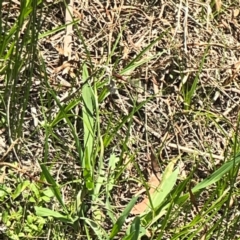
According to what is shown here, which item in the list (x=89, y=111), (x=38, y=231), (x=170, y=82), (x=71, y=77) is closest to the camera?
(x=38, y=231)

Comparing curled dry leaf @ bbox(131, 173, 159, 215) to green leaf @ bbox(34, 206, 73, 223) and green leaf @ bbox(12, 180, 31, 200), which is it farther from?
green leaf @ bbox(12, 180, 31, 200)

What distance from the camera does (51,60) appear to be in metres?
1.90

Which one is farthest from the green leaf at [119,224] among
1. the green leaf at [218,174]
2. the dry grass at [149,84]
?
the green leaf at [218,174]

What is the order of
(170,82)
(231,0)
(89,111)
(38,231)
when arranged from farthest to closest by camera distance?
1. (231,0)
2. (170,82)
3. (89,111)
4. (38,231)

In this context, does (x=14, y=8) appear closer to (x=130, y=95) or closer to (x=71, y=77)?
(x=71, y=77)

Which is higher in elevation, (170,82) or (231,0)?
(231,0)

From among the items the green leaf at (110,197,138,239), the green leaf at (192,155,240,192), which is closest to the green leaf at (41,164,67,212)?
the green leaf at (110,197,138,239)

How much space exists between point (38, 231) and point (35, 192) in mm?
113

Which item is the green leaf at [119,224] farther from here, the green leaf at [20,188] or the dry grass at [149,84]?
the green leaf at [20,188]

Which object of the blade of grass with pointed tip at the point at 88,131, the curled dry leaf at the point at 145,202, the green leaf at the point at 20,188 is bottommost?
the curled dry leaf at the point at 145,202

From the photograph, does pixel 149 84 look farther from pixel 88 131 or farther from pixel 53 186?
pixel 53 186

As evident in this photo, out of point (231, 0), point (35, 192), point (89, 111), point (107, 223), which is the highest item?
point (231, 0)

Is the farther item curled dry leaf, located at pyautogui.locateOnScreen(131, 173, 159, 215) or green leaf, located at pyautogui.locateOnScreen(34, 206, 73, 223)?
curled dry leaf, located at pyautogui.locateOnScreen(131, 173, 159, 215)

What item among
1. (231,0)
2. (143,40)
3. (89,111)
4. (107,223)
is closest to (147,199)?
(107,223)
